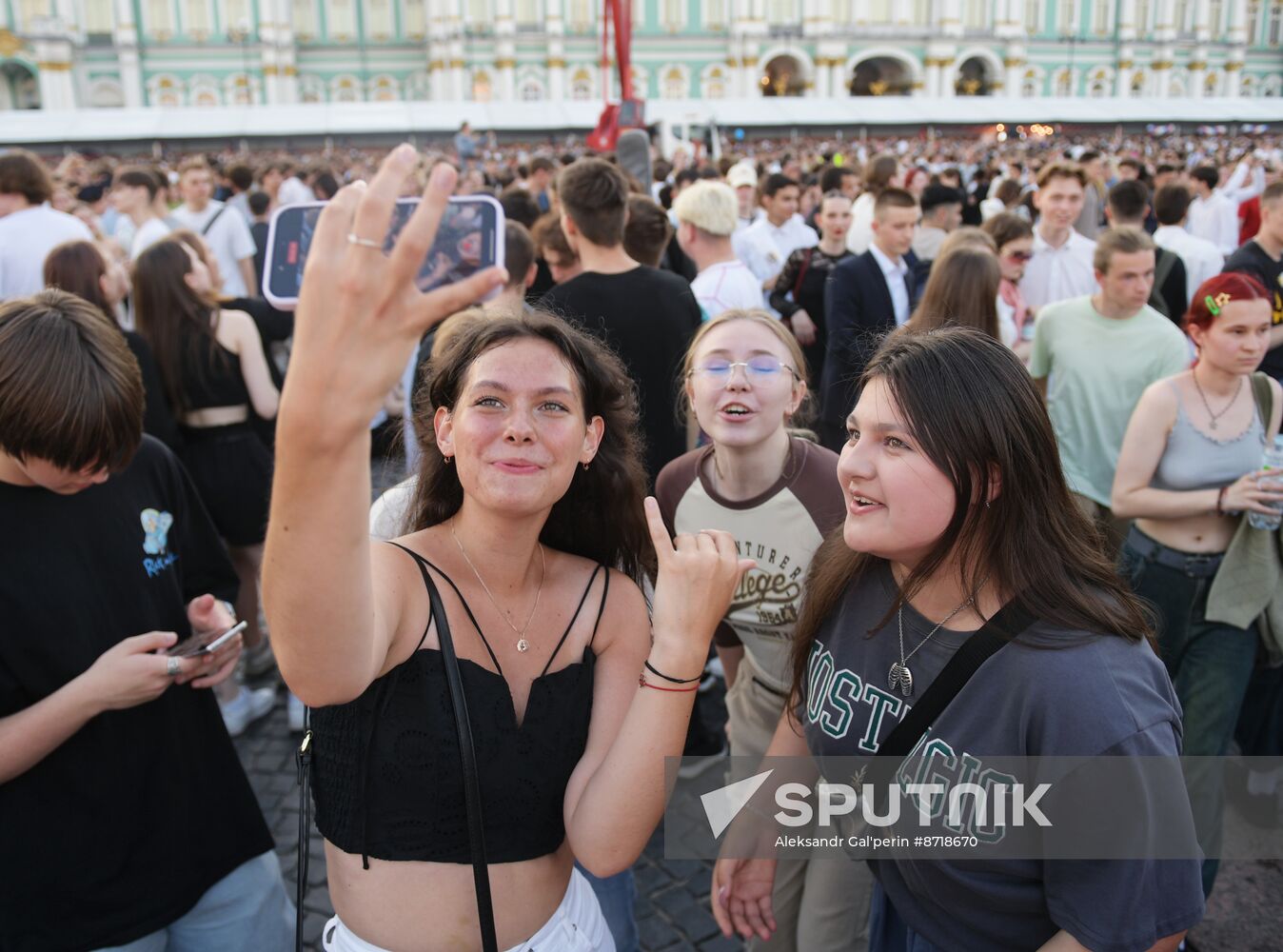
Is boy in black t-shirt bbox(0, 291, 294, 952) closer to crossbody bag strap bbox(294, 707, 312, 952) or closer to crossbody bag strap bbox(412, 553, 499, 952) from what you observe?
crossbody bag strap bbox(294, 707, 312, 952)

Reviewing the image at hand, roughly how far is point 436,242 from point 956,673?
3.30ft

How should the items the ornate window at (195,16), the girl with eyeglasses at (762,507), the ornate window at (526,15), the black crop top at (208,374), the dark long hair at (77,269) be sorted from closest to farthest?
the girl with eyeglasses at (762,507) < the dark long hair at (77,269) < the black crop top at (208,374) < the ornate window at (195,16) < the ornate window at (526,15)

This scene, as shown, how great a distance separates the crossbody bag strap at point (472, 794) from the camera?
1460 millimetres

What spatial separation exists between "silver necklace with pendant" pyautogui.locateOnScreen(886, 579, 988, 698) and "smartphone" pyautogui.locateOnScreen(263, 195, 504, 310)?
35.8 inches

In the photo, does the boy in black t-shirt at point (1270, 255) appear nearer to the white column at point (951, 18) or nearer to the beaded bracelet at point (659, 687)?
the beaded bracelet at point (659, 687)

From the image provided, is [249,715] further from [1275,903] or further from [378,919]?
[1275,903]

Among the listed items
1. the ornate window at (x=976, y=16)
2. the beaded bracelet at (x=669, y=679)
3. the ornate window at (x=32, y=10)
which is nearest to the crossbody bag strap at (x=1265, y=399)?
the beaded bracelet at (x=669, y=679)

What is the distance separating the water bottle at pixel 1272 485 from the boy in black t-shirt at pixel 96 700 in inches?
106

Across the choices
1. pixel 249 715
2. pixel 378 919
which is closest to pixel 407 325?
pixel 378 919

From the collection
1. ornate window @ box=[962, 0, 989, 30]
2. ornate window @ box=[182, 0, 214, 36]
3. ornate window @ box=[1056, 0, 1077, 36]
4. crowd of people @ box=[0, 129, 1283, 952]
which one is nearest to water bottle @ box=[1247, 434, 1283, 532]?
crowd of people @ box=[0, 129, 1283, 952]

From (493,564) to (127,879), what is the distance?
3.15ft

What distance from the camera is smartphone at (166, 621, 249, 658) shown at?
1949 millimetres

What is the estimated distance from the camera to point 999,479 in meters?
1.56

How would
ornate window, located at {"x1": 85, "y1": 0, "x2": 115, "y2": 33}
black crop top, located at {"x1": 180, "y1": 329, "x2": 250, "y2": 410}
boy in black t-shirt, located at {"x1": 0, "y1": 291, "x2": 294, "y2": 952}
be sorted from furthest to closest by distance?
1. ornate window, located at {"x1": 85, "y1": 0, "x2": 115, "y2": 33}
2. black crop top, located at {"x1": 180, "y1": 329, "x2": 250, "y2": 410}
3. boy in black t-shirt, located at {"x1": 0, "y1": 291, "x2": 294, "y2": 952}
